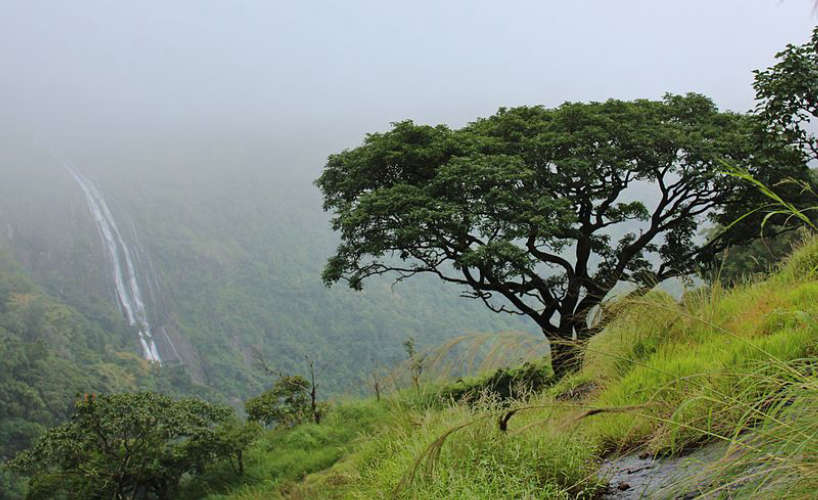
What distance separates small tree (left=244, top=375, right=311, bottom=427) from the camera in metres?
16.4

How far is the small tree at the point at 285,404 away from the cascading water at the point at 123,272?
77.2 meters

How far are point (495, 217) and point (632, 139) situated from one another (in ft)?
11.9

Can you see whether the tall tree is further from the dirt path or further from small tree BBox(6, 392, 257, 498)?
the dirt path

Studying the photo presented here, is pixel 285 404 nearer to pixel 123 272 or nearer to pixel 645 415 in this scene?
pixel 645 415

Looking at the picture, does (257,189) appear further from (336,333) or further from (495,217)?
(495,217)

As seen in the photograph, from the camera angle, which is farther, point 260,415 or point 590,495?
point 260,415

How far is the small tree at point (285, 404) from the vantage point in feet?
53.8

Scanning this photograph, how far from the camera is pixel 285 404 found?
17.5 meters

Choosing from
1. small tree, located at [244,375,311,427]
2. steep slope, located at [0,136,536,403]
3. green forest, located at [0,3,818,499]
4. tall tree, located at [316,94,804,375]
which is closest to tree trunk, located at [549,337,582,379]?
green forest, located at [0,3,818,499]

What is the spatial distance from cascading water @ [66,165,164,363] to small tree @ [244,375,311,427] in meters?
77.2

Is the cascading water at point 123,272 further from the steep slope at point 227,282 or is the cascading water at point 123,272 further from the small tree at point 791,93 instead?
the small tree at point 791,93

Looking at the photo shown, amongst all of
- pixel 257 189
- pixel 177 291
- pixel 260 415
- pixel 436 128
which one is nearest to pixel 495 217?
pixel 436 128

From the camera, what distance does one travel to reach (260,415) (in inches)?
639

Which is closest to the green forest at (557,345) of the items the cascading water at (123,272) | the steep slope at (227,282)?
the steep slope at (227,282)
